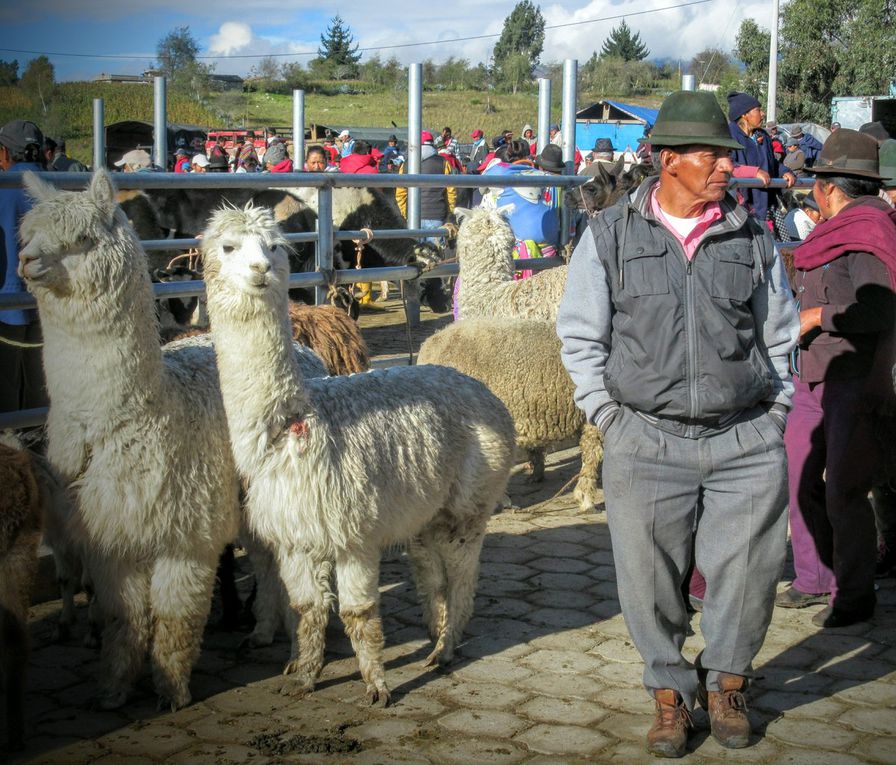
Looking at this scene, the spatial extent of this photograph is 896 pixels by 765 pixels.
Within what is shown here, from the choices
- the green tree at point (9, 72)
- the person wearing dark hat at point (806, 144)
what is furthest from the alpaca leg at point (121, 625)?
the green tree at point (9, 72)

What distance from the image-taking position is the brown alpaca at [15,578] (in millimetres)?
3623

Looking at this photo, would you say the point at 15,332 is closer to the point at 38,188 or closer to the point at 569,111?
the point at 38,188

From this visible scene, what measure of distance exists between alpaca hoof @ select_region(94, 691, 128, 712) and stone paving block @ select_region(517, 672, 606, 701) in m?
1.51

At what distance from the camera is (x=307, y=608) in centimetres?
404

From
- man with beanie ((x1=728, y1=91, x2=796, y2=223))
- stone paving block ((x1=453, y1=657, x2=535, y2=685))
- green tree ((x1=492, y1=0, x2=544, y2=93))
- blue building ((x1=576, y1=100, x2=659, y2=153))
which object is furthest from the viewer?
green tree ((x1=492, y1=0, x2=544, y2=93))

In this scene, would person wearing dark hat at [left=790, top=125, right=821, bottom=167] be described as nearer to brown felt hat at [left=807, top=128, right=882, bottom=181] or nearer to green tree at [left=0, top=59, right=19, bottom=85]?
brown felt hat at [left=807, top=128, right=882, bottom=181]

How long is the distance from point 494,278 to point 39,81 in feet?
69.8

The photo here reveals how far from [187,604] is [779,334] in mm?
2327

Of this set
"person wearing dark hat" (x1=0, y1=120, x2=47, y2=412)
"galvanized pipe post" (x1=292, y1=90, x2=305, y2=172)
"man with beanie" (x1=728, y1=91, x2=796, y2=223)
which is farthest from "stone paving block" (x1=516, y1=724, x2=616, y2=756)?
"galvanized pipe post" (x1=292, y1=90, x2=305, y2=172)

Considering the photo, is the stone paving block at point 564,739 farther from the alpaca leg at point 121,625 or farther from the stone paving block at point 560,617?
the alpaca leg at point 121,625

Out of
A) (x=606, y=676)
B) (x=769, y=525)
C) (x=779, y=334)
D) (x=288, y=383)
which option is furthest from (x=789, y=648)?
(x=288, y=383)

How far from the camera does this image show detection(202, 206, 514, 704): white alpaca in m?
3.82

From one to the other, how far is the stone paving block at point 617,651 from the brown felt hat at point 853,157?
2288 millimetres

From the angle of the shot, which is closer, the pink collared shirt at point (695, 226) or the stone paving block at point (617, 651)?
the pink collared shirt at point (695, 226)
